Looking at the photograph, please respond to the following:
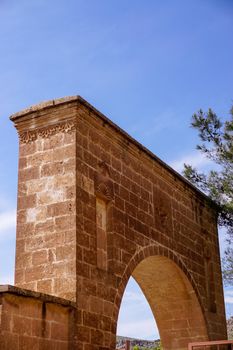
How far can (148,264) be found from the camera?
10.9 metres

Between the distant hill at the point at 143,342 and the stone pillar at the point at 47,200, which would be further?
the distant hill at the point at 143,342

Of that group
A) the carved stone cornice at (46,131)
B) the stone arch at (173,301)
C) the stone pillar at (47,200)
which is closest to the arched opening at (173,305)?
the stone arch at (173,301)

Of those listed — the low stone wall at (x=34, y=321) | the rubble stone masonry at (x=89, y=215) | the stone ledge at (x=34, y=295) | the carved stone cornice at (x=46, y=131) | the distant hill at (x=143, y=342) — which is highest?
the carved stone cornice at (x=46, y=131)

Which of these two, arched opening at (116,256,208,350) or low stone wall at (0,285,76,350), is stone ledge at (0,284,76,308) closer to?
low stone wall at (0,285,76,350)

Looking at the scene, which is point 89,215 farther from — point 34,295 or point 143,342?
point 143,342

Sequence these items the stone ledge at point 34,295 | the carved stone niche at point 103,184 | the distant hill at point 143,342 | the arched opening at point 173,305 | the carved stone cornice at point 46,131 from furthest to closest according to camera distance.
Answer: the distant hill at point 143,342 → the arched opening at point 173,305 → the carved stone niche at point 103,184 → the carved stone cornice at point 46,131 → the stone ledge at point 34,295

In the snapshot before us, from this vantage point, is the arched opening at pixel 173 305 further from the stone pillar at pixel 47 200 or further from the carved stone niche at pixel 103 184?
the stone pillar at pixel 47 200

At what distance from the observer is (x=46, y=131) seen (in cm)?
886

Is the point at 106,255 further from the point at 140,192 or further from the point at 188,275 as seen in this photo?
the point at 188,275

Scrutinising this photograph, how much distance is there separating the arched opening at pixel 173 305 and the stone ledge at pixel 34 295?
155 inches

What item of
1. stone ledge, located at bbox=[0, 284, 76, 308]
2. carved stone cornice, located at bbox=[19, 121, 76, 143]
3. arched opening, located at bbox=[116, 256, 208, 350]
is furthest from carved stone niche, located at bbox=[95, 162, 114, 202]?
arched opening, located at bbox=[116, 256, 208, 350]

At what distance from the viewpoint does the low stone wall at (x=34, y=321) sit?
6.54m

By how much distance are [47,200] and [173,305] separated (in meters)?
4.58

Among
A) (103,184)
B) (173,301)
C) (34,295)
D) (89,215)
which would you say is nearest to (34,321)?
(34,295)
